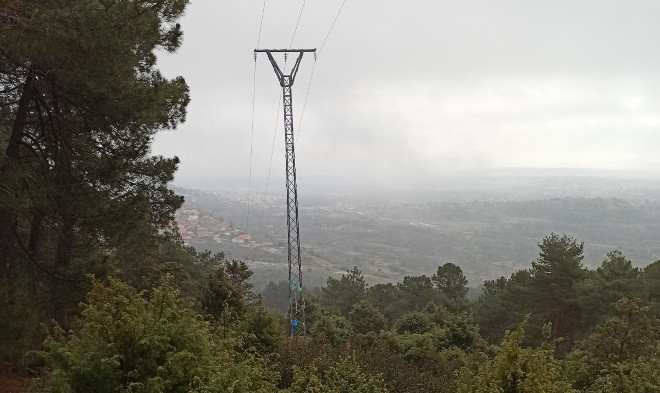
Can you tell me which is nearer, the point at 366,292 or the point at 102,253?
the point at 102,253

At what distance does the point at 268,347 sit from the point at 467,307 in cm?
2810

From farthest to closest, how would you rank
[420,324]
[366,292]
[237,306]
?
1. [366,292]
2. [420,324]
3. [237,306]

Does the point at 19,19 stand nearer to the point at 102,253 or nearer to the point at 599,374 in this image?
the point at 102,253

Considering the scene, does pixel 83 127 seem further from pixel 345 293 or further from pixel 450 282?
pixel 450 282

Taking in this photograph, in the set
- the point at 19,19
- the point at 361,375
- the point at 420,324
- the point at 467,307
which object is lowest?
the point at 467,307

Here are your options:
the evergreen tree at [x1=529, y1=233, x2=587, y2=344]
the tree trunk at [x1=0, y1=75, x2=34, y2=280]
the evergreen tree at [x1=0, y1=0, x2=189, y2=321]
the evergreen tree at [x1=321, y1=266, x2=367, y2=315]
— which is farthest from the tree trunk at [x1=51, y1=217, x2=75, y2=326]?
the evergreen tree at [x1=321, y1=266, x2=367, y2=315]

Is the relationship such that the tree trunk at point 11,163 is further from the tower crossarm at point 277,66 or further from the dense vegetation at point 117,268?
the tower crossarm at point 277,66

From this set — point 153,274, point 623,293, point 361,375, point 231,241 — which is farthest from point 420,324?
point 231,241

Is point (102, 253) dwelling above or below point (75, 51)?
below

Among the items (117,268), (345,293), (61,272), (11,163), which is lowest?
(345,293)

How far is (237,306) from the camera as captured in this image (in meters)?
16.4

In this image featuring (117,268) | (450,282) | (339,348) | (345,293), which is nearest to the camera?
(117,268)

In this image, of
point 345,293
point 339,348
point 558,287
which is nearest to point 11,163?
point 339,348

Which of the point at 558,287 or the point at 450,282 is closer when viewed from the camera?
the point at 558,287
